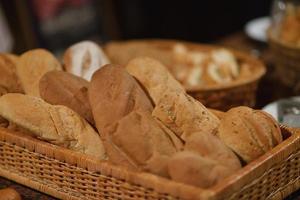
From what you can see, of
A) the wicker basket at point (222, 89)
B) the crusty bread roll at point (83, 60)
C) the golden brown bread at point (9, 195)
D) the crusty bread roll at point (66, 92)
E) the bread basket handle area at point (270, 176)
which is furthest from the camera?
the wicker basket at point (222, 89)

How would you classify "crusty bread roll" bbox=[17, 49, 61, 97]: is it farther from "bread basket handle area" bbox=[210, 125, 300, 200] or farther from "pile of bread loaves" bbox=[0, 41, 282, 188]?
Result: "bread basket handle area" bbox=[210, 125, 300, 200]

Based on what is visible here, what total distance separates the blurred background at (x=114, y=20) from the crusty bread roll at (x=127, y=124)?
125 centimetres

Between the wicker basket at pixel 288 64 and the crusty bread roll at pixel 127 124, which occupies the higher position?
the crusty bread roll at pixel 127 124

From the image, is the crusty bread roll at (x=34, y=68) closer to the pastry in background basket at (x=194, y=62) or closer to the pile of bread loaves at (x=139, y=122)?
the pile of bread loaves at (x=139, y=122)

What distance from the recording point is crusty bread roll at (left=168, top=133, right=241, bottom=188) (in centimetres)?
69

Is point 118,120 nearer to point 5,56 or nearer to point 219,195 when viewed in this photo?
point 219,195

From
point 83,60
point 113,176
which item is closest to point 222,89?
point 83,60

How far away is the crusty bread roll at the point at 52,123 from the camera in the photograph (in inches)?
32.9

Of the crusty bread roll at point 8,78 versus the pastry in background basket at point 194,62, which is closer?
the crusty bread roll at point 8,78

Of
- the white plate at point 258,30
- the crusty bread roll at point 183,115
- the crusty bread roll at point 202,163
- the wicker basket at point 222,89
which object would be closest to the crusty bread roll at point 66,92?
the crusty bread roll at point 183,115

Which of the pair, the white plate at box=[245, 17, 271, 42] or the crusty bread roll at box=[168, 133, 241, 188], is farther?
the white plate at box=[245, 17, 271, 42]

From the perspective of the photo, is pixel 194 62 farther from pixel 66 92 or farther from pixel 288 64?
pixel 66 92

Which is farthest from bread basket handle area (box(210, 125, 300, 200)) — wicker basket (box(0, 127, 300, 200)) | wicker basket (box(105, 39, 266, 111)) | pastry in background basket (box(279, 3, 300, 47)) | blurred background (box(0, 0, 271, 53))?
blurred background (box(0, 0, 271, 53))

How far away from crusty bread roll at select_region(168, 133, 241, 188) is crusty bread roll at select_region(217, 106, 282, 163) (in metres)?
0.03
